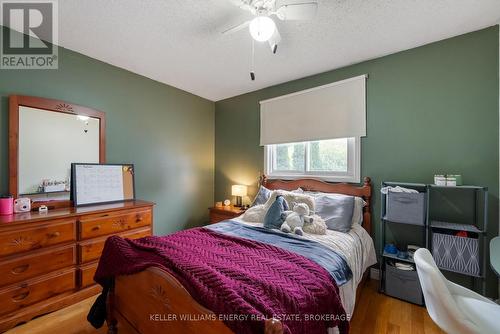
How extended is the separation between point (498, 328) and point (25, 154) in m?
3.69

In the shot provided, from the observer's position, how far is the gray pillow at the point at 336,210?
2.22 meters

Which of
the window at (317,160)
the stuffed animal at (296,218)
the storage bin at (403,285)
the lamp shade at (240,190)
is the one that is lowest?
the storage bin at (403,285)

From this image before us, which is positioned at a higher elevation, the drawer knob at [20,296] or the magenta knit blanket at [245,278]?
the magenta knit blanket at [245,278]

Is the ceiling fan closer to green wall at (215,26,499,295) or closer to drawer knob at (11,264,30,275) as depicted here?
green wall at (215,26,499,295)

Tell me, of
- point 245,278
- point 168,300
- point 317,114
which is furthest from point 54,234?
A: point 317,114

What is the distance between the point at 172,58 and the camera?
2.59m

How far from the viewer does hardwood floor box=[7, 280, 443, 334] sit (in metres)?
1.75

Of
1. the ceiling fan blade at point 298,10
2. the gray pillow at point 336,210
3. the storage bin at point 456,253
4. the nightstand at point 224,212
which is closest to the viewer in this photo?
the ceiling fan blade at point 298,10

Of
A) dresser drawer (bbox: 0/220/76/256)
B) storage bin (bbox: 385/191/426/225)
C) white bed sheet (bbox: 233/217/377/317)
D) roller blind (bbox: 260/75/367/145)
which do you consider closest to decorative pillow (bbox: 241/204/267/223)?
white bed sheet (bbox: 233/217/377/317)

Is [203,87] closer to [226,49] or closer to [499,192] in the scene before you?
[226,49]

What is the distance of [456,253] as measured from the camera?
1.89 m

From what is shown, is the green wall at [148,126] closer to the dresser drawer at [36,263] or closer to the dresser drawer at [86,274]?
the dresser drawer at [36,263]

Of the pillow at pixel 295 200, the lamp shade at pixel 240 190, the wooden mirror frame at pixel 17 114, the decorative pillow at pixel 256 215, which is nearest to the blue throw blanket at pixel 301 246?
the decorative pillow at pixel 256 215

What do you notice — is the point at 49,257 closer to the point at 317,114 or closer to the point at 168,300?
the point at 168,300
